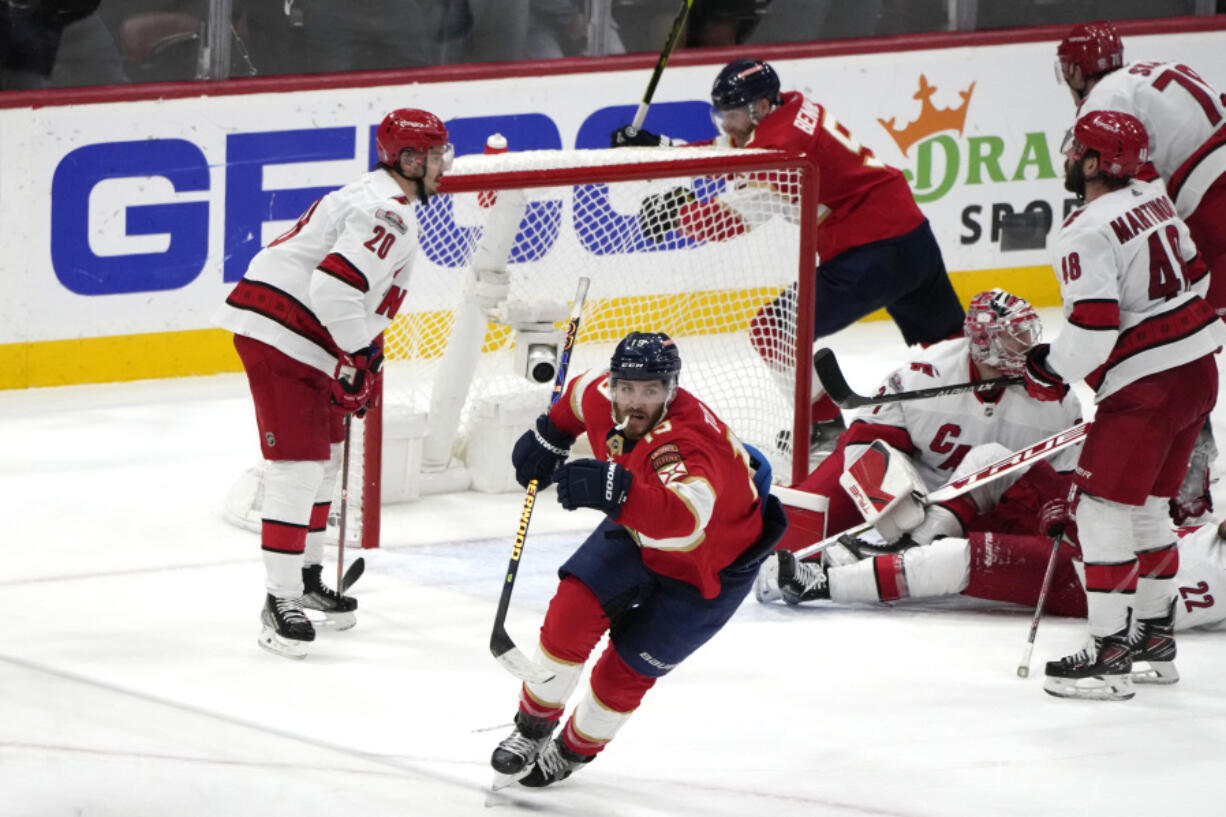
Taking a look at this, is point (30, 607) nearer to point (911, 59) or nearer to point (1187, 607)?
point (1187, 607)

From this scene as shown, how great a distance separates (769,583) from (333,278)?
1400 mm

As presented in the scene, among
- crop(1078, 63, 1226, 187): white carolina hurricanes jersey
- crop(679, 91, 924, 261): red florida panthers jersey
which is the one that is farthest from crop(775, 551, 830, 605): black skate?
crop(1078, 63, 1226, 187): white carolina hurricanes jersey

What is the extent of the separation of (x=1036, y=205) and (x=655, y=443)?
5.23 m

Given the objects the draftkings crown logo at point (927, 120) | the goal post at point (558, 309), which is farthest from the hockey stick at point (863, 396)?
the draftkings crown logo at point (927, 120)

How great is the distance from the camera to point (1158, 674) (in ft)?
13.9

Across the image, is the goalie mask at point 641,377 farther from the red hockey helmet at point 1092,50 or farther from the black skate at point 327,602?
the red hockey helmet at point 1092,50

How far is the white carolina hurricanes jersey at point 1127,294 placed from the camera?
13.0 ft

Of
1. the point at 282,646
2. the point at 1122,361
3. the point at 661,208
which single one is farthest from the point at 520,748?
the point at 661,208

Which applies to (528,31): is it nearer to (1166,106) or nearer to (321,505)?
(1166,106)

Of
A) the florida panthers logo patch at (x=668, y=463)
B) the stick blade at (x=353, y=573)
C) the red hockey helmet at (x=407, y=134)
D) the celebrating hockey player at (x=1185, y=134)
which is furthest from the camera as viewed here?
the celebrating hockey player at (x=1185, y=134)

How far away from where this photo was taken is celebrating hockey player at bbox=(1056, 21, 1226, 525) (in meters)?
5.11

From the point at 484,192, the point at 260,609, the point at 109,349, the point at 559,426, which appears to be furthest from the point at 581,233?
the point at 559,426

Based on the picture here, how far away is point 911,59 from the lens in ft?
25.8

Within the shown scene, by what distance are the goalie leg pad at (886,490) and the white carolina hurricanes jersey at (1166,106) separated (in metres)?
1.11
